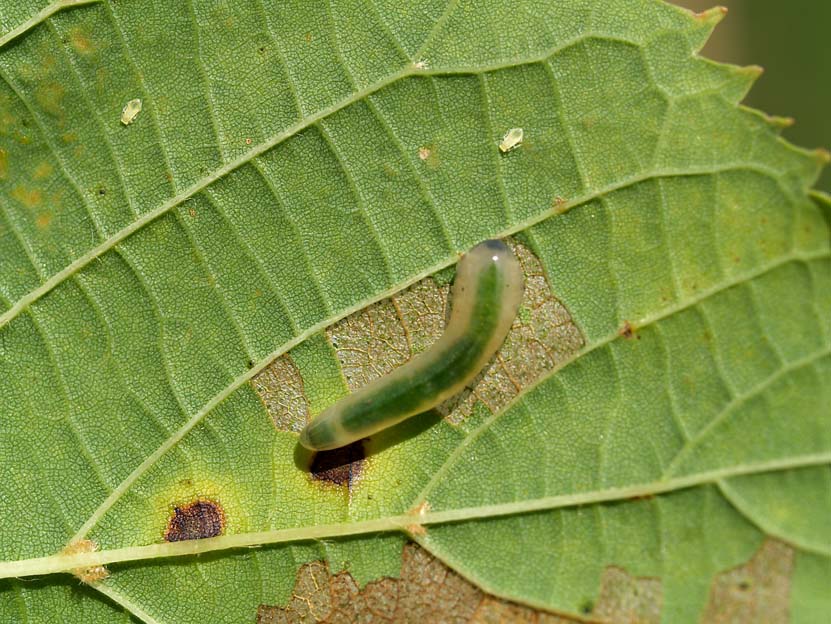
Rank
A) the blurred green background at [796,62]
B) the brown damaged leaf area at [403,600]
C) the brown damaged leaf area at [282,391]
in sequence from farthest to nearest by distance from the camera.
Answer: the blurred green background at [796,62] < the brown damaged leaf area at [282,391] < the brown damaged leaf area at [403,600]

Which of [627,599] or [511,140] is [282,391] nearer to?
[511,140]

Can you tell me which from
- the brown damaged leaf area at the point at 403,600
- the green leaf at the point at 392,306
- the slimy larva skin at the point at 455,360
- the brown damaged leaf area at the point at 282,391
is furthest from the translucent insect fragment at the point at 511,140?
the brown damaged leaf area at the point at 403,600

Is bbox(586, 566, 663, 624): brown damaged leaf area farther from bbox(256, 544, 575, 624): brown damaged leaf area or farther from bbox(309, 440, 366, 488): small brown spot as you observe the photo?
bbox(309, 440, 366, 488): small brown spot

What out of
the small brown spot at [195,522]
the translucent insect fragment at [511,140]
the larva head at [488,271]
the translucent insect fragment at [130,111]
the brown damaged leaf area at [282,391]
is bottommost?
the small brown spot at [195,522]

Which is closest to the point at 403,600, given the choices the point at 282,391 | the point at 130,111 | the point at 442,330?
the point at 282,391

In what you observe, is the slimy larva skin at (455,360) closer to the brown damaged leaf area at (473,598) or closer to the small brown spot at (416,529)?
the small brown spot at (416,529)

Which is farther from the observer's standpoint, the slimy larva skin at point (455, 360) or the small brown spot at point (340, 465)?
the small brown spot at point (340, 465)
